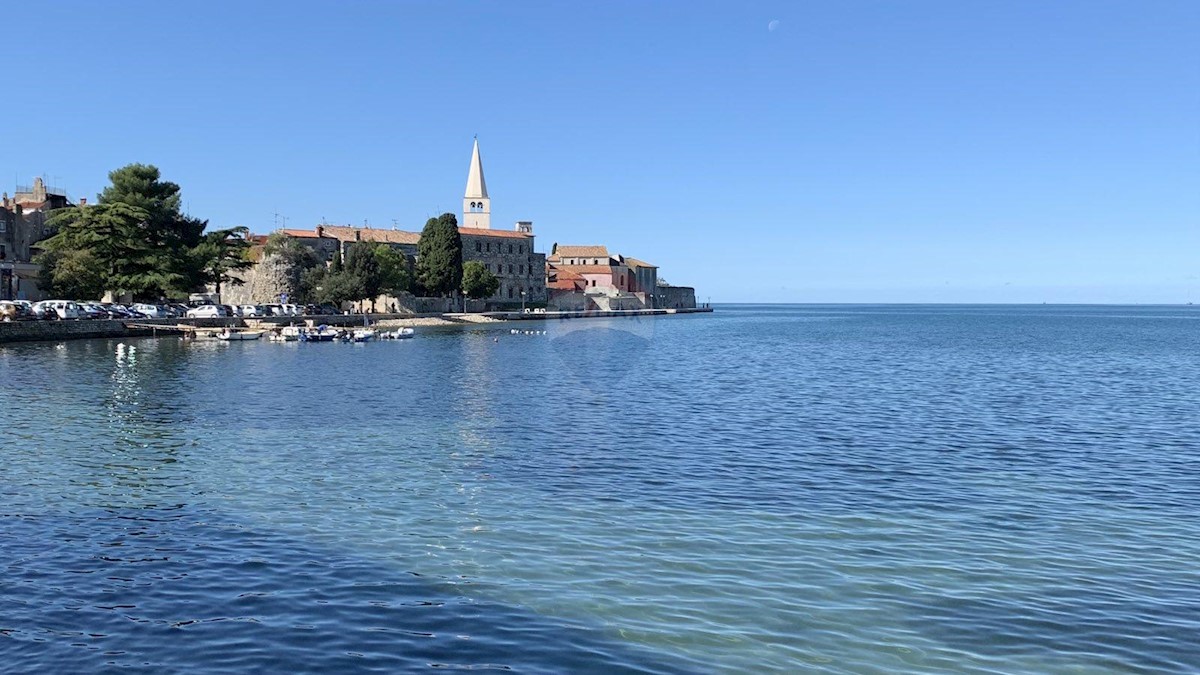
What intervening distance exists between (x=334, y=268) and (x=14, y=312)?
46729 mm

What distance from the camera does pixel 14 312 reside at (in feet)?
229

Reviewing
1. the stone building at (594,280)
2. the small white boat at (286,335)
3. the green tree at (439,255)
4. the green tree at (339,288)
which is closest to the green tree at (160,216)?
the small white boat at (286,335)

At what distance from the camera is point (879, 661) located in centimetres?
1008

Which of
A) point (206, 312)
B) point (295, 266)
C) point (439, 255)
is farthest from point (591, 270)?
point (206, 312)

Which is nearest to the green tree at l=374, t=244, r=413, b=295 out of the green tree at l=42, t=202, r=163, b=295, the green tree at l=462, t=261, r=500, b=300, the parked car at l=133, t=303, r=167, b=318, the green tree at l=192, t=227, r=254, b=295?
the green tree at l=462, t=261, r=500, b=300

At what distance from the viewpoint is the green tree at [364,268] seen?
110 metres

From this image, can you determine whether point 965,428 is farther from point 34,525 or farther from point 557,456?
point 34,525

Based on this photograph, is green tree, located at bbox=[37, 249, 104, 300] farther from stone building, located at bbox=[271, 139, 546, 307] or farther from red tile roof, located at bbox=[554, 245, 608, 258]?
red tile roof, located at bbox=[554, 245, 608, 258]

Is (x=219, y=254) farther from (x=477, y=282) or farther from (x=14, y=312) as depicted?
(x=477, y=282)

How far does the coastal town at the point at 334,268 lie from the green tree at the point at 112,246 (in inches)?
7.1

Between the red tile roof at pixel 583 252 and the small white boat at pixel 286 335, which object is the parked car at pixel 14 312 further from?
the red tile roof at pixel 583 252

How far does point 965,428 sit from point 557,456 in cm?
1361

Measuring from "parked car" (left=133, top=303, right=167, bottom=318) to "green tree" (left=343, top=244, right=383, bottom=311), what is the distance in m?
27.0

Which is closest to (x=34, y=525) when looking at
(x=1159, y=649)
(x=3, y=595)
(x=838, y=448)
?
(x=3, y=595)
